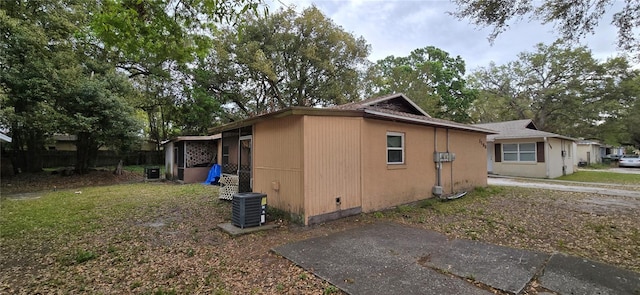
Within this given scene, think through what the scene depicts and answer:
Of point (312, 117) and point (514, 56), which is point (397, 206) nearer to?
point (312, 117)

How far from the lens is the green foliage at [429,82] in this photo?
2353cm

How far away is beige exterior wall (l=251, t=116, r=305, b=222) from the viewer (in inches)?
219

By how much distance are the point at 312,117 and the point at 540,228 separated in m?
4.85

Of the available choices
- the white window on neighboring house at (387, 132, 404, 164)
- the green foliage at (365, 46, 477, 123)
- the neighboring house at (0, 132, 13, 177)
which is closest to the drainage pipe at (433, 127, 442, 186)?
the white window on neighboring house at (387, 132, 404, 164)

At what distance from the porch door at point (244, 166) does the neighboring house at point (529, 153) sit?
11920 mm

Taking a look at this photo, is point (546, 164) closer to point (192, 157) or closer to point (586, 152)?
point (586, 152)

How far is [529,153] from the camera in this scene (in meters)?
15.3

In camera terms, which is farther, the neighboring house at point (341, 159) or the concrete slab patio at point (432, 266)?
the neighboring house at point (341, 159)

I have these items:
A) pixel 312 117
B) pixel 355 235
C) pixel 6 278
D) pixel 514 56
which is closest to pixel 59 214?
pixel 6 278

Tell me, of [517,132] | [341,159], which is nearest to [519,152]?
[517,132]

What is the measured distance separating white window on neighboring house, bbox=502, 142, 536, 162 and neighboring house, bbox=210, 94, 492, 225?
9.34 meters

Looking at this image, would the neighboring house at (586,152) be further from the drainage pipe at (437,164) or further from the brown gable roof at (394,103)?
the drainage pipe at (437,164)

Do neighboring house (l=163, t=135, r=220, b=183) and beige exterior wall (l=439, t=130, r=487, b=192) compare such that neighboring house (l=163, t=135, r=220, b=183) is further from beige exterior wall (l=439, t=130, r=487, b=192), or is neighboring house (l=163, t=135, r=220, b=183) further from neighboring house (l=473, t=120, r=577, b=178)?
neighboring house (l=473, t=120, r=577, b=178)

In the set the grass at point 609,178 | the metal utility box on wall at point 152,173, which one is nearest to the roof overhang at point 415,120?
the grass at point 609,178
